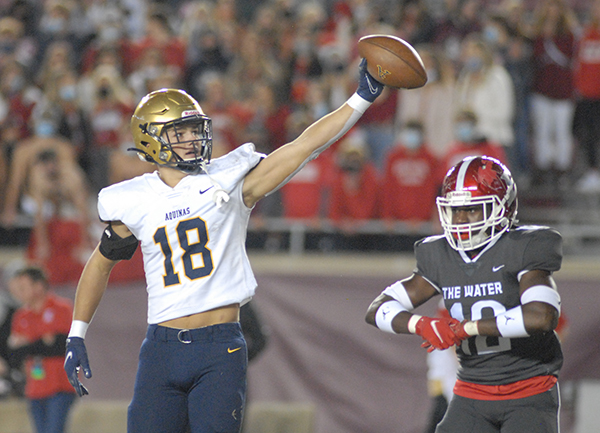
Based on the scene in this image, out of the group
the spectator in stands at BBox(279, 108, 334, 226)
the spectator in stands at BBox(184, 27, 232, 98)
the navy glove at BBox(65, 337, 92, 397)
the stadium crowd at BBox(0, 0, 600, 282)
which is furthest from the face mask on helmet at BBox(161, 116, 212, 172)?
the spectator in stands at BBox(184, 27, 232, 98)

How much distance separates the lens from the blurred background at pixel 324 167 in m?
7.58

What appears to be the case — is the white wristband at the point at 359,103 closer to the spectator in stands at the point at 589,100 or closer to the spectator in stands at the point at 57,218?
the spectator in stands at the point at 57,218

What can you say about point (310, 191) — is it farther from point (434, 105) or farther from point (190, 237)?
point (190, 237)

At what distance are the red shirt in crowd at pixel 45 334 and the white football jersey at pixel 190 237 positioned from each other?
9.19 feet

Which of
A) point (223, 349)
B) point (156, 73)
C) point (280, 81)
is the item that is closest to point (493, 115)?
point (280, 81)

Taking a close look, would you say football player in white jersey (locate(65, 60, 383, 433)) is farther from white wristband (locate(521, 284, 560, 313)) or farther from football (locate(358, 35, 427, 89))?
white wristband (locate(521, 284, 560, 313))

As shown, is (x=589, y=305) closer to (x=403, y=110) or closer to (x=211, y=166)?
(x=403, y=110)

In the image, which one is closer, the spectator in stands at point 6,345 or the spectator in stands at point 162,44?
the spectator in stands at point 6,345

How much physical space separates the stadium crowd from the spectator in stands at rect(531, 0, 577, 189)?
0.05ft

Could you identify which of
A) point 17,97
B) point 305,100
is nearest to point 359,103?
point 305,100

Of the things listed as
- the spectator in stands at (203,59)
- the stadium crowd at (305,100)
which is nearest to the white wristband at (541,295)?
the stadium crowd at (305,100)

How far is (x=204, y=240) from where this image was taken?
11.9ft

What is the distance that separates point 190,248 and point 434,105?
531 centimetres

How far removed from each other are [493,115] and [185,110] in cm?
505
